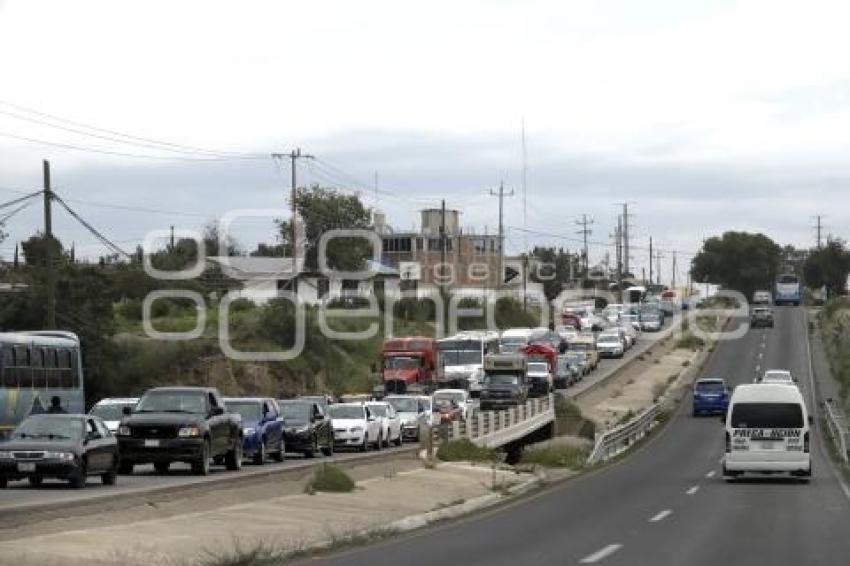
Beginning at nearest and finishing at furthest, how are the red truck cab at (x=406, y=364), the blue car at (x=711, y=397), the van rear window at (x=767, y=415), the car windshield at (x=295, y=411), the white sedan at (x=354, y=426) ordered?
the van rear window at (x=767, y=415) < the car windshield at (x=295, y=411) < the white sedan at (x=354, y=426) < the red truck cab at (x=406, y=364) < the blue car at (x=711, y=397)

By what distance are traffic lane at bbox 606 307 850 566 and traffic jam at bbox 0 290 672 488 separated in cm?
1039

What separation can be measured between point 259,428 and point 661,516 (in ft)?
43.7

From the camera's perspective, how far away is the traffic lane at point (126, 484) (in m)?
24.0

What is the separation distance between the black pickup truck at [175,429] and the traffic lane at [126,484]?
430 millimetres

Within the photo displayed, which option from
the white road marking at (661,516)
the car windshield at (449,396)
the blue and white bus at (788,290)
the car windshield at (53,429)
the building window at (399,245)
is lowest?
the car windshield at (449,396)

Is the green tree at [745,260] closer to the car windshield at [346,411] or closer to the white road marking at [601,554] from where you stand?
the car windshield at [346,411]

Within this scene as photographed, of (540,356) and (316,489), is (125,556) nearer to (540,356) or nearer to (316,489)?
(316,489)

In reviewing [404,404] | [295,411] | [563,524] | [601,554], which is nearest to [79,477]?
[563,524]

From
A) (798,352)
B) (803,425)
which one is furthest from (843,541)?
(798,352)

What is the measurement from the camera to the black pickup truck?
30.5m

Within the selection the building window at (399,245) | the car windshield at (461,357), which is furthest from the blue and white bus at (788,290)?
the car windshield at (461,357)

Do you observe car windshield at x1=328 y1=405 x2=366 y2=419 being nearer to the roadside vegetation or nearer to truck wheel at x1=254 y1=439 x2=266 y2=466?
truck wheel at x1=254 y1=439 x2=266 y2=466

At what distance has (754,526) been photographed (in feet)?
75.6

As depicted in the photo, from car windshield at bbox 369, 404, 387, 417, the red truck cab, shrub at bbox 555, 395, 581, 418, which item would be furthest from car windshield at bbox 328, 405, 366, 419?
shrub at bbox 555, 395, 581, 418
